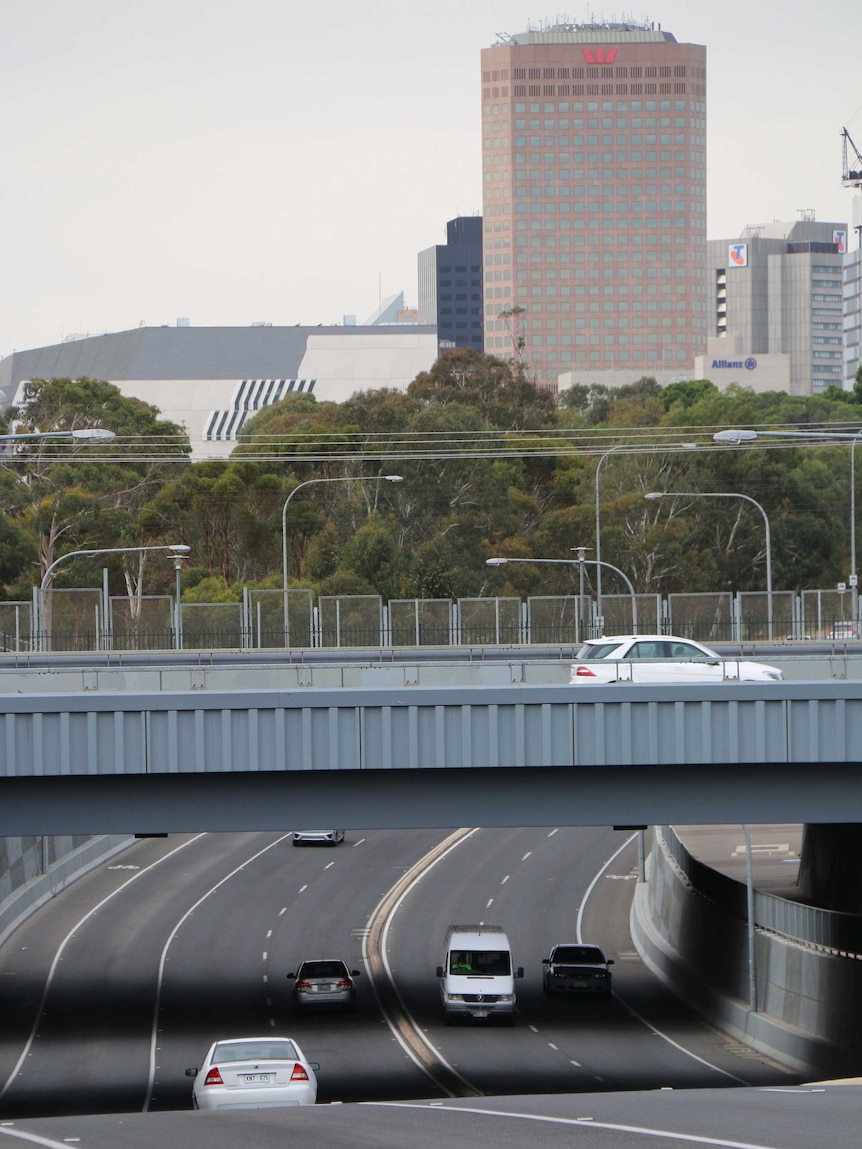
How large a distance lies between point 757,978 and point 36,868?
85.4ft

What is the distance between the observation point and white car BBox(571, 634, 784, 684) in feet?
88.8

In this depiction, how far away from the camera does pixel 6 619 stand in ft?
168

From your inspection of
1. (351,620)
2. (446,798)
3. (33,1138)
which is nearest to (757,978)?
(446,798)

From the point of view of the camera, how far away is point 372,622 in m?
55.8

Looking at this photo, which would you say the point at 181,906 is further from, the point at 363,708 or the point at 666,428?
the point at 666,428

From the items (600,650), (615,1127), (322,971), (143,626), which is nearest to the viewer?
(615,1127)

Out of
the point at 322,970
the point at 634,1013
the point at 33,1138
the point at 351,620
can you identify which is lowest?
the point at 634,1013

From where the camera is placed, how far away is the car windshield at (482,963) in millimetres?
38878

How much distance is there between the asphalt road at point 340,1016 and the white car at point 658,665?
21.7 feet

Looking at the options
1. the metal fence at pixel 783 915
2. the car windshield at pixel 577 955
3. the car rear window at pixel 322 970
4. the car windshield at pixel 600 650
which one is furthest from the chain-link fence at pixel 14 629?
the car windshield at pixel 600 650

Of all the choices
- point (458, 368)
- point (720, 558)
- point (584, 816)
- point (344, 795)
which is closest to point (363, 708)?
point (344, 795)

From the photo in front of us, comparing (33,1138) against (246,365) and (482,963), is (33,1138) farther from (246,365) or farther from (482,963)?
(246,365)

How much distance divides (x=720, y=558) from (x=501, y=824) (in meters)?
72.3

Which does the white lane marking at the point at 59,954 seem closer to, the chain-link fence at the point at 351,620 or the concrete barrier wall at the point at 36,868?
the concrete barrier wall at the point at 36,868
